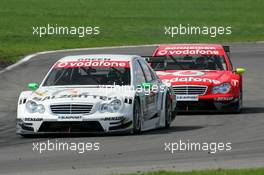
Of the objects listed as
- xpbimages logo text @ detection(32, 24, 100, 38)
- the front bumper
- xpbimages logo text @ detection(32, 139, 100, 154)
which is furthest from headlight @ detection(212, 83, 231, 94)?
xpbimages logo text @ detection(32, 24, 100, 38)

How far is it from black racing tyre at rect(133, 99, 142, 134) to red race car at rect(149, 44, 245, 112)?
12.8ft

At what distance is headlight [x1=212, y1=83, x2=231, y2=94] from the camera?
69.4 ft

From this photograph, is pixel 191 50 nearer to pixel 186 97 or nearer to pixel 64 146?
pixel 186 97

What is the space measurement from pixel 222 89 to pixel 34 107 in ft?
18.7

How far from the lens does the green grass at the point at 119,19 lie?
4628 centimetres

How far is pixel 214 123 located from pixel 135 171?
691 cm

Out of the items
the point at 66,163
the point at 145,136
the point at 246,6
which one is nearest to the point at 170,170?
the point at 66,163

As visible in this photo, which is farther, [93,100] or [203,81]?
[203,81]

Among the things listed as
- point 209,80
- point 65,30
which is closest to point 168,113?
point 209,80

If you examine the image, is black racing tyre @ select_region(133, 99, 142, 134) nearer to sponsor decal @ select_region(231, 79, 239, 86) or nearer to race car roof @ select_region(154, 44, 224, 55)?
sponsor decal @ select_region(231, 79, 239, 86)

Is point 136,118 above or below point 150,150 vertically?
above

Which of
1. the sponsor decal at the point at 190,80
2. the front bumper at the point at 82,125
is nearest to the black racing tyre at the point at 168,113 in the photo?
the front bumper at the point at 82,125

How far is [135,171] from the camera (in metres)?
12.1

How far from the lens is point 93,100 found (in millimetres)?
16188
